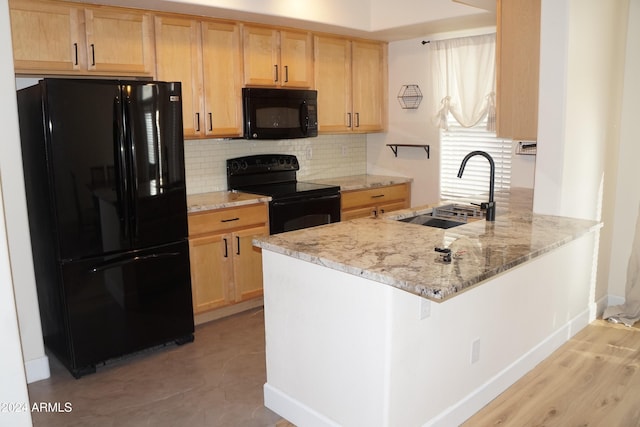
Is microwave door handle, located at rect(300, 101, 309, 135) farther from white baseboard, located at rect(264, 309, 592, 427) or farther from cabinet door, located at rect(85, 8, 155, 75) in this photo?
white baseboard, located at rect(264, 309, 592, 427)

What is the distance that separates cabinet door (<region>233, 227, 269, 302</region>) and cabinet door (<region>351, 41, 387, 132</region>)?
1707mm

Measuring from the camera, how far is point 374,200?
5.06 meters

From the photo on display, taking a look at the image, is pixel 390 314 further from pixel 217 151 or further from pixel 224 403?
pixel 217 151

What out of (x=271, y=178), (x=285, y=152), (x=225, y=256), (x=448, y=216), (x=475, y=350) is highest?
(x=285, y=152)

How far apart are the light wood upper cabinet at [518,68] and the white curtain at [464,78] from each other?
1.21 m

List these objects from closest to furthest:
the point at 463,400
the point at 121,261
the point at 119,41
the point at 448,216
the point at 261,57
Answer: the point at 463,400
the point at 121,261
the point at 448,216
the point at 119,41
the point at 261,57

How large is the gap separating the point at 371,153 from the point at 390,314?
3.76 meters

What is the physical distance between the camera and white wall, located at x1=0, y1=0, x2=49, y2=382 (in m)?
2.89

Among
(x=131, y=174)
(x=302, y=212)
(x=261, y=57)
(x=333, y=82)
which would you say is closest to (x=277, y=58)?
(x=261, y=57)

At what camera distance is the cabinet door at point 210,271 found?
3.82 metres

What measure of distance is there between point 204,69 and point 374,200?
6.58 ft

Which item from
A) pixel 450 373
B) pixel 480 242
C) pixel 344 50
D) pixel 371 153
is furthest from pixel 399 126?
pixel 450 373

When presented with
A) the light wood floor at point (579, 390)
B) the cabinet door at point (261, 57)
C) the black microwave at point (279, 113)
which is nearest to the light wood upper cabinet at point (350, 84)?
the black microwave at point (279, 113)

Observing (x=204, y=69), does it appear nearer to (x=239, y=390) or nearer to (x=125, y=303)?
(x=125, y=303)
